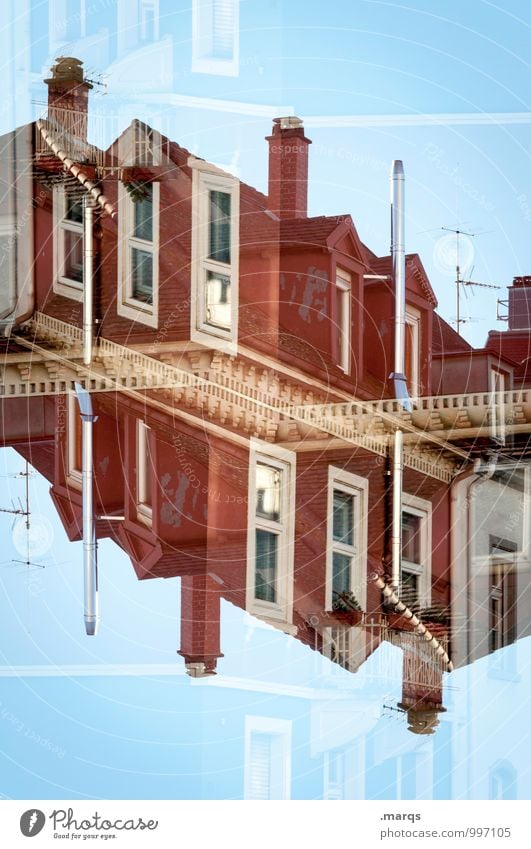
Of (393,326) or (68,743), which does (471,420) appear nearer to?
(393,326)

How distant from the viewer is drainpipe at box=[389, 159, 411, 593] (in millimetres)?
2764

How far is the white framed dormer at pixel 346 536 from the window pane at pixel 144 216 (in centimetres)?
59

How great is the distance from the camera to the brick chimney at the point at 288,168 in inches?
110

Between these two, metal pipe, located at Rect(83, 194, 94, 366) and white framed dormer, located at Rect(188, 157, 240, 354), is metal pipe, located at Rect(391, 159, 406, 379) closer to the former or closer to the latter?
white framed dormer, located at Rect(188, 157, 240, 354)

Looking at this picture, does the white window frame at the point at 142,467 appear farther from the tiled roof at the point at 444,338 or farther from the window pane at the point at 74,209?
the tiled roof at the point at 444,338

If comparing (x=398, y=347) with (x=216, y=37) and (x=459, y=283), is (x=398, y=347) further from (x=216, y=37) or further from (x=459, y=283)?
(x=216, y=37)

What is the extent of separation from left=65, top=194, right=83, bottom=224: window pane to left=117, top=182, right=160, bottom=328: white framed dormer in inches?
3.3

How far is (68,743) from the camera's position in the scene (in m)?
2.85

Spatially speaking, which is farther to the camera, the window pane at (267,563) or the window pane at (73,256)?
the window pane at (73,256)

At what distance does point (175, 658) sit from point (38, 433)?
53 centimetres

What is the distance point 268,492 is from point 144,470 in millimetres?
261

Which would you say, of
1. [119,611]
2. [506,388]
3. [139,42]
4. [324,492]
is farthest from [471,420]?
[139,42]
